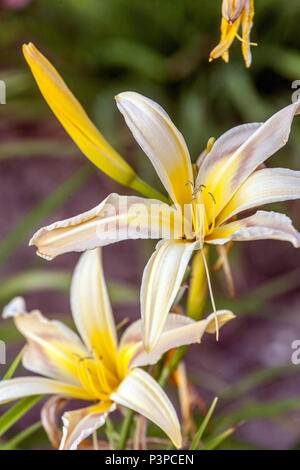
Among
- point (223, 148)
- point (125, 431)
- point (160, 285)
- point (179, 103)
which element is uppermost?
point (179, 103)

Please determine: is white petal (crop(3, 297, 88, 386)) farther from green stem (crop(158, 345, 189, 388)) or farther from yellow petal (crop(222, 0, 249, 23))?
yellow petal (crop(222, 0, 249, 23))

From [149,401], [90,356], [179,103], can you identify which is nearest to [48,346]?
[90,356]

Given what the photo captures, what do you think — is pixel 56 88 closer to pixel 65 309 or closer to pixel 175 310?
pixel 175 310

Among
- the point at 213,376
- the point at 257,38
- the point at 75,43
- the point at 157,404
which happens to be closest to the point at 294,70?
the point at 257,38

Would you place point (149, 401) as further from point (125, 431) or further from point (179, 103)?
point (179, 103)

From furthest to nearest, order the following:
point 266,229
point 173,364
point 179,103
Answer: point 179,103 → point 173,364 → point 266,229

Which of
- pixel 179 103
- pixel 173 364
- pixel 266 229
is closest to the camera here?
pixel 266 229
